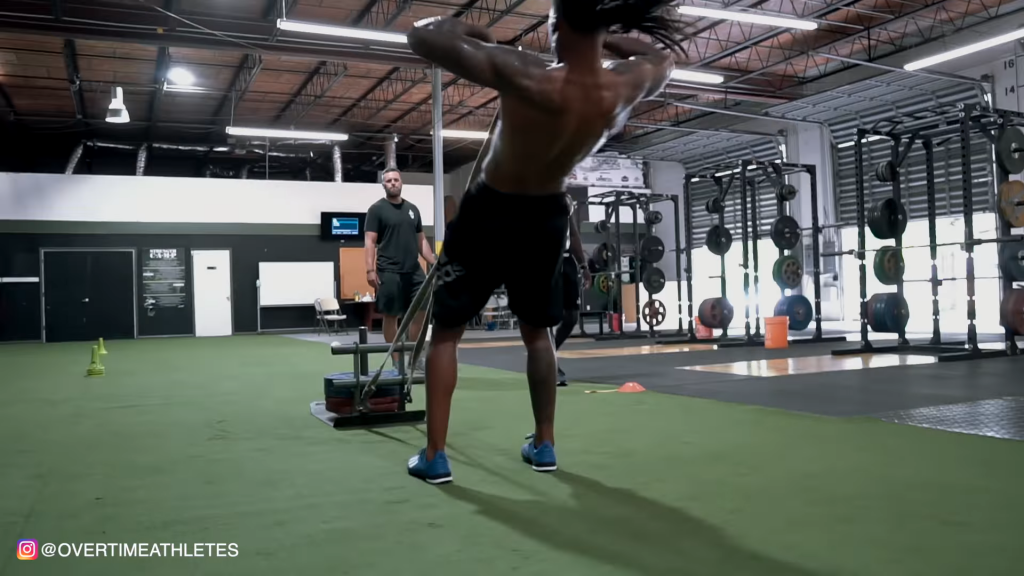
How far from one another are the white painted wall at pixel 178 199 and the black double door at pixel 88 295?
707mm

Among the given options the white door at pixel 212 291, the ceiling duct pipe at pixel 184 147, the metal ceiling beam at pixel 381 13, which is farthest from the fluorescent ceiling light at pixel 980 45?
the ceiling duct pipe at pixel 184 147

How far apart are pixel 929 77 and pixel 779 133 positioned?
3048mm

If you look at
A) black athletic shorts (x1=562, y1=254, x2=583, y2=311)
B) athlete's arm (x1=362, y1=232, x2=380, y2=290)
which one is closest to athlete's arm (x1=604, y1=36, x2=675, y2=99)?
black athletic shorts (x1=562, y1=254, x2=583, y2=311)

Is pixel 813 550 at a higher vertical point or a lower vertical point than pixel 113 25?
lower

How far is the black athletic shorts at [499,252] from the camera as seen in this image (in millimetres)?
2000

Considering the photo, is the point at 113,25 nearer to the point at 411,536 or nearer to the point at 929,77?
the point at 411,536

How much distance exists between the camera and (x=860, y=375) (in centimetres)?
473

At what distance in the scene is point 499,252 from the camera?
204 cm

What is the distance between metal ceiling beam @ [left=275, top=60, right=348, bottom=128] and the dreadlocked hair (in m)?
9.92

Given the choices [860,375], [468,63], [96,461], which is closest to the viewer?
[468,63]

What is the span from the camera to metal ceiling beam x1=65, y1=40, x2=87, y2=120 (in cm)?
1026

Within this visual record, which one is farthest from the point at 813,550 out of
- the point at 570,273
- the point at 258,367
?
the point at 258,367

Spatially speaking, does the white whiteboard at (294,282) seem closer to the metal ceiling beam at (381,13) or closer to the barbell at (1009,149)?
the metal ceiling beam at (381,13)

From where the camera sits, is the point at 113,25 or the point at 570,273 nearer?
the point at 570,273
